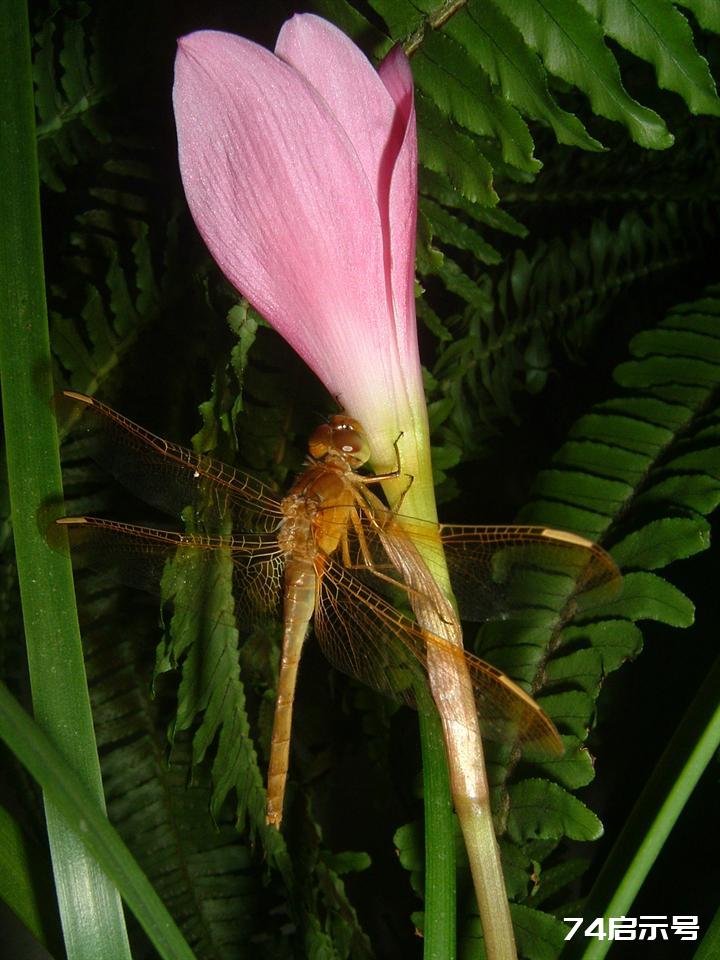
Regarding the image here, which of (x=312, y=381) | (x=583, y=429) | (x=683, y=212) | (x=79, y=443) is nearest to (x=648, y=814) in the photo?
(x=583, y=429)

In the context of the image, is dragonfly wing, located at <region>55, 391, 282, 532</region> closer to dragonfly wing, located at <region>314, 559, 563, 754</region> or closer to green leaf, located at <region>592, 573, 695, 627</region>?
dragonfly wing, located at <region>314, 559, 563, 754</region>

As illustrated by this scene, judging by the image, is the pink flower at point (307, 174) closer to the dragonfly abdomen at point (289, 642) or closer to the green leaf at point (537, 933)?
the dragonfly abdomen at point (289, 642)

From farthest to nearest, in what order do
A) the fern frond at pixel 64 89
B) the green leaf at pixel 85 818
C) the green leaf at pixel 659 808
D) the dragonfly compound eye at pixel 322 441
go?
the fern frond at pixel 64 89 → the dragonfly compound eye at pixel 322 441 → the green leaf at pixel 659 808 → the green leaf at pixel 85 818

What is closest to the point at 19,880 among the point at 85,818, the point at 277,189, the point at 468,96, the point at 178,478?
the point at 85,818

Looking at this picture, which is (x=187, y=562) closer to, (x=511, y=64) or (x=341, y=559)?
(x=341, y=559)

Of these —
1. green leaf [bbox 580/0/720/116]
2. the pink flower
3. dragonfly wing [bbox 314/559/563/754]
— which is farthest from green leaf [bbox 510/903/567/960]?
green leaf [bbox 580/0/720/116]

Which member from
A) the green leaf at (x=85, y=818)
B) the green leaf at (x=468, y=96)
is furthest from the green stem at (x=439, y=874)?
the green leaf at (x=468, y=96)
